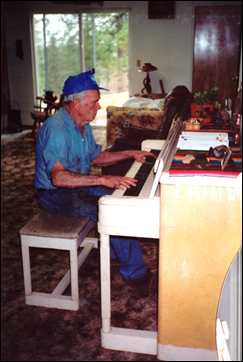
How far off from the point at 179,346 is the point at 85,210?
91cm


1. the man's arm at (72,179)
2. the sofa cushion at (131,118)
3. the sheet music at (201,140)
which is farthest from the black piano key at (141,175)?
the sofa cushion at (131,118)

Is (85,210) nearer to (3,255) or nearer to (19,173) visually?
(3,255)

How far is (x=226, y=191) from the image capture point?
74.4 inches

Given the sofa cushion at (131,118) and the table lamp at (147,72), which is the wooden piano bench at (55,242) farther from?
the table lamp at (147,72)

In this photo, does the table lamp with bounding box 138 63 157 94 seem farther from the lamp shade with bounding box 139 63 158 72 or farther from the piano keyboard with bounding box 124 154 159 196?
the piano keyboard with bounding box 124 154 159 196

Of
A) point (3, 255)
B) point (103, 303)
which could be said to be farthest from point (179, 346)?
point (3, 255)

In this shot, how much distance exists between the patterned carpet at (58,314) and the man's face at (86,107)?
102 cm

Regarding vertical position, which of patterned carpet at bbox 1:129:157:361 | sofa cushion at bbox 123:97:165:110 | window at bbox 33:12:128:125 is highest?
window at bbox 33:12:128:125

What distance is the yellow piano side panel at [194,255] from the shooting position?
1924mm

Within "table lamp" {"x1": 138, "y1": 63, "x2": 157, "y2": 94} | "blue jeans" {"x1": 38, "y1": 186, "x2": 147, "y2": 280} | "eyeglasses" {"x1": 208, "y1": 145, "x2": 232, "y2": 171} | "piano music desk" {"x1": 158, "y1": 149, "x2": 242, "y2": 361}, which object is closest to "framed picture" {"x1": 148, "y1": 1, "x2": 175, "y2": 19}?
"table lamp" {"x1": 138, "y1": 63, "x2": 157, "y2": 94}

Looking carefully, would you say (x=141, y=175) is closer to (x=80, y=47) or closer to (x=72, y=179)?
(x=72, y=179)

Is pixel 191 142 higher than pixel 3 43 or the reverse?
the reverse

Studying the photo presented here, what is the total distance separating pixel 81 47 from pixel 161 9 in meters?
1.58

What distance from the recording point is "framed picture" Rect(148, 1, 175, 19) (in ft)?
24.7
